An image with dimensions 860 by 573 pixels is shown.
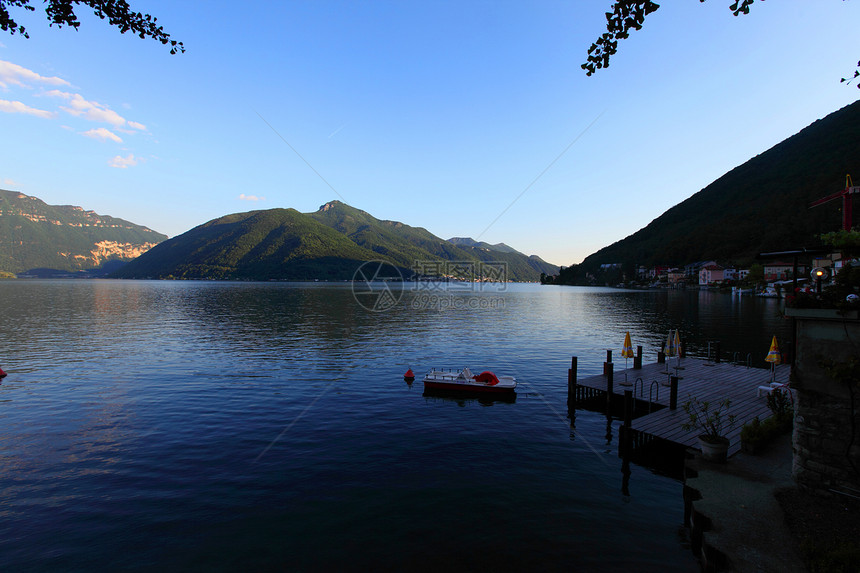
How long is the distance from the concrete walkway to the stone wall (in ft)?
4.69

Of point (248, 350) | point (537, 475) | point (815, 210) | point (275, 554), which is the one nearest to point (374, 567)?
point (275, 554)

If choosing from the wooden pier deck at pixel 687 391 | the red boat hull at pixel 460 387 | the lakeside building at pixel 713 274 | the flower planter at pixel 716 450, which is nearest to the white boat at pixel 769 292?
the lakeside building at pixel 713 274

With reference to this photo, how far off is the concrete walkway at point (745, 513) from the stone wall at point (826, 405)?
1.43 meters

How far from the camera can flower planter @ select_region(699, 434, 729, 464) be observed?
14.2 metres

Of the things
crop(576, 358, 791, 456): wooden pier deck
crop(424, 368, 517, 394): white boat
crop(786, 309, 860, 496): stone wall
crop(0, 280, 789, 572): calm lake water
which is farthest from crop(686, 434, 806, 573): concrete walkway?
crop(424, 368, 517, 394): white boat

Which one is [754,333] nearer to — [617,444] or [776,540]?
[617,444]

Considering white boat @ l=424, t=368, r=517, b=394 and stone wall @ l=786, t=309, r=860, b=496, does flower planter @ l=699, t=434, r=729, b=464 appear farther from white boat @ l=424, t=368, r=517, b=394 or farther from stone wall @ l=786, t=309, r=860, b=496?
white boat @ l=424, t=368, r=517, b=394

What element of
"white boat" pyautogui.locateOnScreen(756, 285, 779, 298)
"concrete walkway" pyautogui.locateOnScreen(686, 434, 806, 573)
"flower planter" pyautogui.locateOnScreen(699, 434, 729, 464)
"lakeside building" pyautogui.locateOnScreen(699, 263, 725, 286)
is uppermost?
"lakeside building" pyautogui.locateOnScreen(699, 263, 725, 286)

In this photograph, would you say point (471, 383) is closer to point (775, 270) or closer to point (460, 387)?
point (460, 387)

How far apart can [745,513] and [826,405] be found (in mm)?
3769

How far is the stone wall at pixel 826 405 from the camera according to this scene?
34.7 ft

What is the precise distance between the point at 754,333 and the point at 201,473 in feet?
230

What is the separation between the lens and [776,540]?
9898 millimetres

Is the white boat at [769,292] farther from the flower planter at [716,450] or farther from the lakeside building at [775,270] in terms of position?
the flower planter at [716,450]
